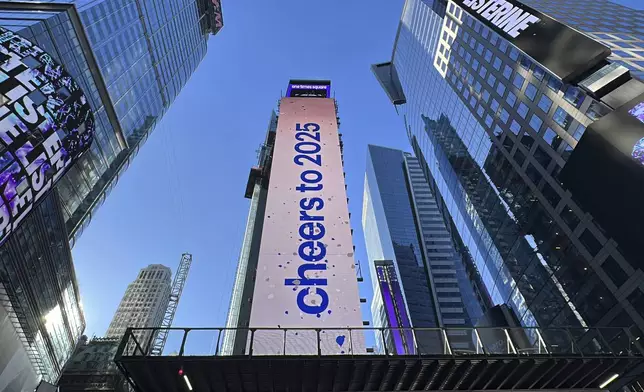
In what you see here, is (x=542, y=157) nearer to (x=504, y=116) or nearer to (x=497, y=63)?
(x=504, y=116)

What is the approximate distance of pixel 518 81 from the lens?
5219 centimetres

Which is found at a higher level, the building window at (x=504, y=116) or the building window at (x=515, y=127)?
the building window at (x=504, y=116)

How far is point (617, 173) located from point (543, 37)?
17.9 meters

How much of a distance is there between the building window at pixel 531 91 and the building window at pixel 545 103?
1.60 m

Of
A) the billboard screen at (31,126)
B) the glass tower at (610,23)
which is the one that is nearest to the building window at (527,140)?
the glass tower at (610,23)

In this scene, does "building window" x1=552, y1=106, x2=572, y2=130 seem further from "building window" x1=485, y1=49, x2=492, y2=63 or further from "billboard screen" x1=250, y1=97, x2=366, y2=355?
"billboard screen" x1=250, y1=97, x2=366, y2=355

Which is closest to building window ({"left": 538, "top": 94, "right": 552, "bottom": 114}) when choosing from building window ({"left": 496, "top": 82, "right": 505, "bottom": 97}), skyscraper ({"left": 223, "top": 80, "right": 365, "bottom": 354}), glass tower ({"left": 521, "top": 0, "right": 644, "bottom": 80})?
glass tower ({"left": 521, "top": 0, "right": 644, "bottom": 80})

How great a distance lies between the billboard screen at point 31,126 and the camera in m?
21.0

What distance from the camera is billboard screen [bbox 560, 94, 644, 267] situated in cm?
2997

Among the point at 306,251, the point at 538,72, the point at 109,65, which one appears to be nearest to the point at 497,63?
the point at 538,72

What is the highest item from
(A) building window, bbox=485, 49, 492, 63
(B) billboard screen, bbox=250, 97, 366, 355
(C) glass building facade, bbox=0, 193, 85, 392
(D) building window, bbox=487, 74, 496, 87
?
(A) building window, bbox=485, 49, 492, 63

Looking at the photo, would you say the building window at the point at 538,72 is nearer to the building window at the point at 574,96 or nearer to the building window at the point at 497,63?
the building window at the point at 574,96

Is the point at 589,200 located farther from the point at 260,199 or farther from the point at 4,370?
the point at 4,370

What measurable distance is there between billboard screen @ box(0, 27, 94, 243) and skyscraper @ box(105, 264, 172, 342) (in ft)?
402
